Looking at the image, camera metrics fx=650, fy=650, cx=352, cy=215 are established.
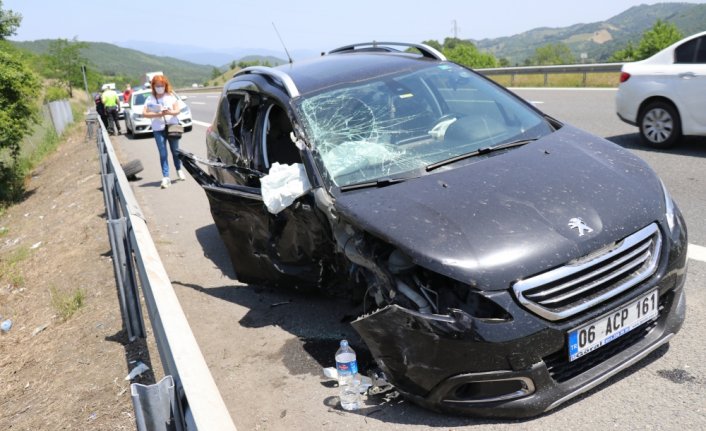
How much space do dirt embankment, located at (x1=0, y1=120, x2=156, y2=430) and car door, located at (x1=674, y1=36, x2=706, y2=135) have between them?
7.44 m

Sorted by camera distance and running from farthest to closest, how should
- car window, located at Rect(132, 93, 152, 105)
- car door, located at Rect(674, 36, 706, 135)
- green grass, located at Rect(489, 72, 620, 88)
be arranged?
1. car window, located at Rect(132, 93, 152, 105)
2. green grass, located at Rect(489, 72, 620, 88)
3. car door, located at Rect(674, 36, 706, 135)

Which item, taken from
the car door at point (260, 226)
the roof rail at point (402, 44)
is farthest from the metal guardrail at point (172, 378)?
the roof rail at point (402, 44)

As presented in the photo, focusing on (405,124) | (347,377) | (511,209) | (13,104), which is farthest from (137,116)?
(511,209)

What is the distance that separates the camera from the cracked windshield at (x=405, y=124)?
167 inches

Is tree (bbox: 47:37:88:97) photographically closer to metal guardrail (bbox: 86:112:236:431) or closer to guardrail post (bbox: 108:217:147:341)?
guardrail post (bbox: 108:217:147:341)

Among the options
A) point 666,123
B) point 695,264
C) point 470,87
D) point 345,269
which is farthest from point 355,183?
point 666,123

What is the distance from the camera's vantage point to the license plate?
3.15m

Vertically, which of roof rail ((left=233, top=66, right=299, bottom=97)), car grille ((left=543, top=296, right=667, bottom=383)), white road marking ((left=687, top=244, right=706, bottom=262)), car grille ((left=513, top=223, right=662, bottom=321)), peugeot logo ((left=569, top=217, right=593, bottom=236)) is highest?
roof rail ((left=233, top=66, right=299, bottom=97))

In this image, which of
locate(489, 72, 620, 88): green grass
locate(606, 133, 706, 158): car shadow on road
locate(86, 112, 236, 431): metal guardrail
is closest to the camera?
locate(86, 112, 236, 431): metal guardrail

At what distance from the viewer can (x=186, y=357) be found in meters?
2.51

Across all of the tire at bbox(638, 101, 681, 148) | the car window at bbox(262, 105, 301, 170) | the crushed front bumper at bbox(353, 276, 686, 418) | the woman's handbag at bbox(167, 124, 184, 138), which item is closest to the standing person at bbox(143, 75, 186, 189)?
the woman's handbag at bbox(167, 124, 184, 138)

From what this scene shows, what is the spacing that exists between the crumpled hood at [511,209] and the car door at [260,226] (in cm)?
60

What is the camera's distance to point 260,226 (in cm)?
493

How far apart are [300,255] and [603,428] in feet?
7.53
